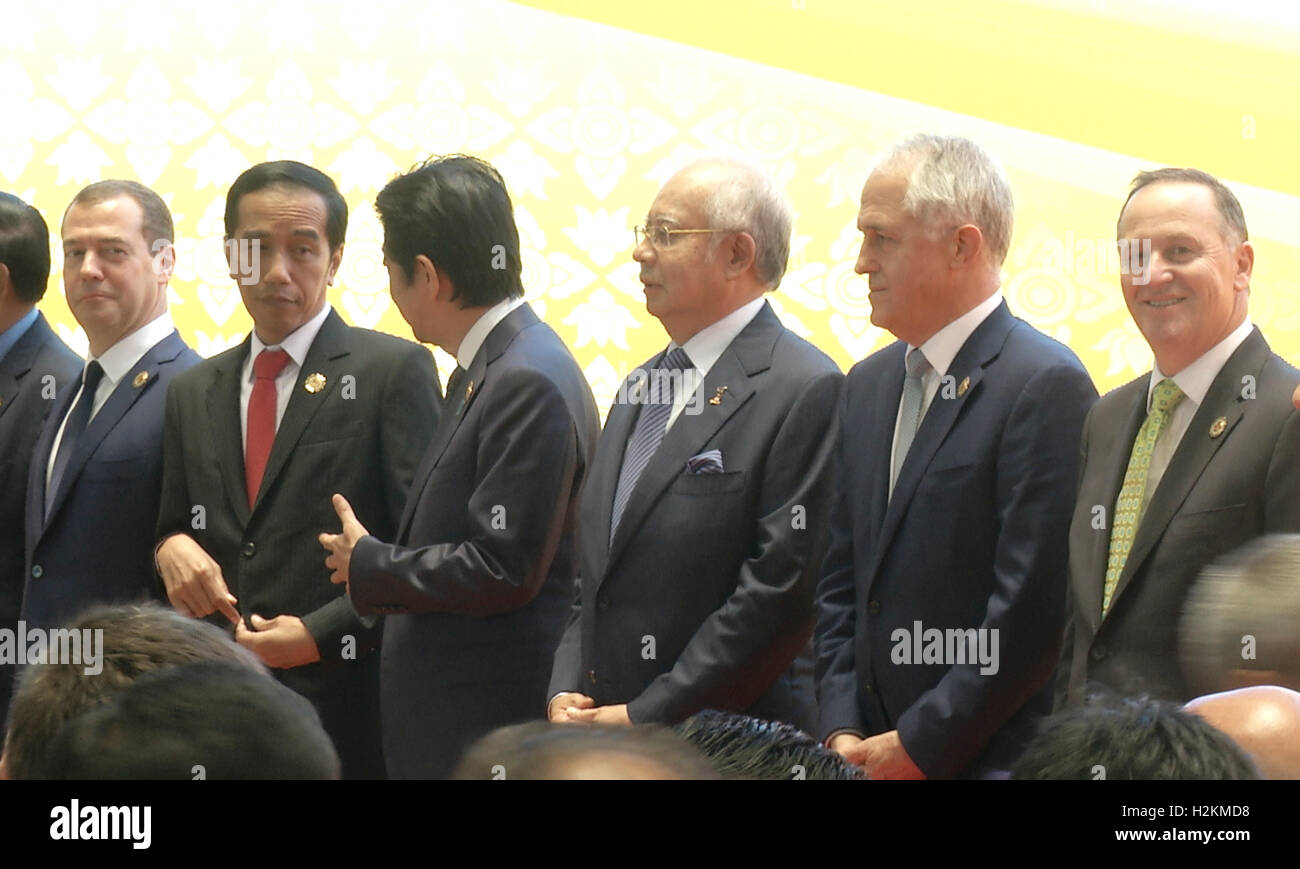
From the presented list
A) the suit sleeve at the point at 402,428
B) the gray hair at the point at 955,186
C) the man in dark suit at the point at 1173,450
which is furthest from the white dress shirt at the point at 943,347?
the suit sleeve at the point at 402,428

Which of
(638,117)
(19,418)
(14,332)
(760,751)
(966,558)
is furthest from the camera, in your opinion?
(638,117)

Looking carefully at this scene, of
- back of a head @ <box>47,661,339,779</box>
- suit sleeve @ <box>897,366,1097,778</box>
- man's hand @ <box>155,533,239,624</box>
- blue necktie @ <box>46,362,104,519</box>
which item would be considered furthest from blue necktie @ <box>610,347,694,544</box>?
back of a head @ <box>47,661,339,779</box>

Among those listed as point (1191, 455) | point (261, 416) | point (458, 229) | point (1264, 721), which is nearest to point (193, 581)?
point (261, 416)

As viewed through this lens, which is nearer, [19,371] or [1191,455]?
[1191,455]

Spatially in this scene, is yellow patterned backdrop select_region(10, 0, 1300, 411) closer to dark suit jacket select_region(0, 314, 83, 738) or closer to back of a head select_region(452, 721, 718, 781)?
dark suit jacket select_region(0, 314, 83, 738)

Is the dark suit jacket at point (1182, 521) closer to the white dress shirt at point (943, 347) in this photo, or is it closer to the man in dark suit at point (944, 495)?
the man in dark suit at point (944, 495)

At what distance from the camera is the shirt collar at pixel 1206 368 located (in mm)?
3141

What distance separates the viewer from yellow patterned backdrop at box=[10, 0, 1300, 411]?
4.64m

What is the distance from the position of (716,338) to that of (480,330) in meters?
0.52

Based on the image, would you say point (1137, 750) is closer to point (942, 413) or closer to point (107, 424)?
point (942, 413)

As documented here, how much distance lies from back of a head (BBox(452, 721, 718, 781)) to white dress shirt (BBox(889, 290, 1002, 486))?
6.44ft

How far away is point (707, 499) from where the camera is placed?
341 cm

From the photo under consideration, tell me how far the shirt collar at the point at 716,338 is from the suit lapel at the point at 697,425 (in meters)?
0.03
